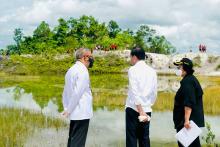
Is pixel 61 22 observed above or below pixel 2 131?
above

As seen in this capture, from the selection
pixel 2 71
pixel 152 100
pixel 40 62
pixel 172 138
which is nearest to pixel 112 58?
pixel 40 62

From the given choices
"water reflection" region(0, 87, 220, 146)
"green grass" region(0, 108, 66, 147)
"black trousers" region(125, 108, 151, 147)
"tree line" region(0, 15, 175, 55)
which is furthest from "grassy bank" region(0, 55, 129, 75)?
"black trousers" region(125, 108, 151, 147)

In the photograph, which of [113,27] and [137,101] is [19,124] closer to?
[137,101]

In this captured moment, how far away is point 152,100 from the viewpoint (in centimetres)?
821

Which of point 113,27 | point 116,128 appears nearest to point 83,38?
point 113,27

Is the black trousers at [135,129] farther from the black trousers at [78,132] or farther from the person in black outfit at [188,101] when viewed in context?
the black trousers at [78,132]

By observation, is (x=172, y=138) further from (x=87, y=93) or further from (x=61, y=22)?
(x=61, y=22)

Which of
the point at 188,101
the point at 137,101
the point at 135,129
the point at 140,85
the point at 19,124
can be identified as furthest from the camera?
the point at 19,124

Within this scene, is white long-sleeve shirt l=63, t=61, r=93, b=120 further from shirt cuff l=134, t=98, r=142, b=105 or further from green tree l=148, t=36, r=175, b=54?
green tree l=148, t=36, r=175, b=54

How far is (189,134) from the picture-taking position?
785 centimetres

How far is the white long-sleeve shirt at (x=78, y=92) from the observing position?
7.79 meters

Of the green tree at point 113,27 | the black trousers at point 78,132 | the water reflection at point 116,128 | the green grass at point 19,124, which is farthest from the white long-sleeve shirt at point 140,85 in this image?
the green tree at point 113,27

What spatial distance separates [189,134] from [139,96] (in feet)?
3.55

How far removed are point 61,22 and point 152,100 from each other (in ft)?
260
